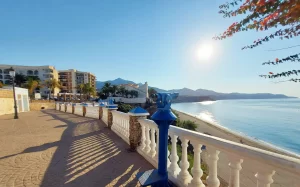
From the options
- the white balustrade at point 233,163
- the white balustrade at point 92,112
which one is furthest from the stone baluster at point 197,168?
the white balustrade at point 92,112

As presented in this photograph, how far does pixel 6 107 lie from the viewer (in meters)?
19.9

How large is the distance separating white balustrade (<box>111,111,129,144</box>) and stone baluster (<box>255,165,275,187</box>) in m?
4.29

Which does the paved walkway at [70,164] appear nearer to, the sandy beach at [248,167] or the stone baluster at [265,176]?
the sandy beach at [248,167]

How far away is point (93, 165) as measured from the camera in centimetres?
389

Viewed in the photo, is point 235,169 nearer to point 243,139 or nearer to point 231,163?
point 231,163

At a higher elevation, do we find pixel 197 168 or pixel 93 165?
pixel 197 168

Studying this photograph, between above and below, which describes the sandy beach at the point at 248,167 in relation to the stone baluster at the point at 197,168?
below

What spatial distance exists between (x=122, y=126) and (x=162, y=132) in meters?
3.85

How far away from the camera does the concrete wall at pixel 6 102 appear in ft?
62.4

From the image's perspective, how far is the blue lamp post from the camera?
2498mm

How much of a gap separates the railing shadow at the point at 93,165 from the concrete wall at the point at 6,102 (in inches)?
737

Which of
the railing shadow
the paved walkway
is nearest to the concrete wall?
the paved walkway

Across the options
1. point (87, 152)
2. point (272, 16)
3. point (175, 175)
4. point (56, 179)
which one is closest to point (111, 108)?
point (87, 152)

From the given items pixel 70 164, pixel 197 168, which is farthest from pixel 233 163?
pixel 70 164
